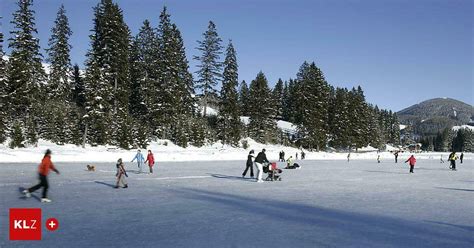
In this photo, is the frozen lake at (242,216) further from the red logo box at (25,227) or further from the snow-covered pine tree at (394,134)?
the snow-covered pine tree at (394,134)

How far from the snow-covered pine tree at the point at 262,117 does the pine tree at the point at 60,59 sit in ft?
103

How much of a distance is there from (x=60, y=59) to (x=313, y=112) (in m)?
43.9

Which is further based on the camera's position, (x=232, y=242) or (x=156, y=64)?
(x=156, y=64)

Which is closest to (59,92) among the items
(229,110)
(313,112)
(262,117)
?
(229,110)

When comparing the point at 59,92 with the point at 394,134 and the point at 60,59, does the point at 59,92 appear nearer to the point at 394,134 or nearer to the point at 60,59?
the point at 60,59

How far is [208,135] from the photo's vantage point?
5441 centimetres

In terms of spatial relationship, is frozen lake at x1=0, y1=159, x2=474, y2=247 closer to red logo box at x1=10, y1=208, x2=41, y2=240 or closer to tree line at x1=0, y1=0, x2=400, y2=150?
red logo box at x1=10, y1=208, x2=41, y2=240

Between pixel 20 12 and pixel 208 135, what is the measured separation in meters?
28.1

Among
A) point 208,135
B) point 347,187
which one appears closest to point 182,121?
Result: point 208,135

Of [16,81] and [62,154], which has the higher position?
[16,81]

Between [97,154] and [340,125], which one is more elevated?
[340,125]

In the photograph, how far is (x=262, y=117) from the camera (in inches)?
2719

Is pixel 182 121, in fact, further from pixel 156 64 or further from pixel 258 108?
pixel 258 108

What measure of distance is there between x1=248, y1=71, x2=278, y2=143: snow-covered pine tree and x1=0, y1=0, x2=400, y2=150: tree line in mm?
185
